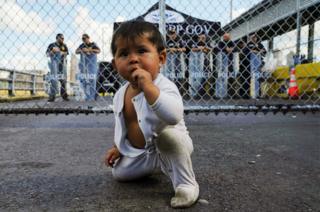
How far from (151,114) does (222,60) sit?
5.62 meters

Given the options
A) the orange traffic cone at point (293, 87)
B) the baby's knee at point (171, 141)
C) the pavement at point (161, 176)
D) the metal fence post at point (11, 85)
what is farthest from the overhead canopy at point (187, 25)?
the metal fence post at point (11, 85)

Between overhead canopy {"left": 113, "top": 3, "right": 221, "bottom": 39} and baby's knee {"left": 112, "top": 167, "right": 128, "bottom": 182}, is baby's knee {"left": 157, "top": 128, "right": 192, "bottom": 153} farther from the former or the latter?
overhead canopy {"left": 113, "top": 3, "right": 221, "bottom": 39}

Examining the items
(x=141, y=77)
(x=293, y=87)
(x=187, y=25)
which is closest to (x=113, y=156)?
(x=141, y=77)

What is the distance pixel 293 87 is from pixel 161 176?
7947 millimetres

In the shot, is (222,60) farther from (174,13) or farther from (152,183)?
(152,183)

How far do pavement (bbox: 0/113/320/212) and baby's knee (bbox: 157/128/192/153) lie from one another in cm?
20

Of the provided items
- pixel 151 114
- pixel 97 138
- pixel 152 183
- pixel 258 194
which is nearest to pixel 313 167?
pixel 258 194

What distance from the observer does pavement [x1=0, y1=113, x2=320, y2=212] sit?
1.27 meters

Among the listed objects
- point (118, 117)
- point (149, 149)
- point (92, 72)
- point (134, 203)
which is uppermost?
point (92, 72)

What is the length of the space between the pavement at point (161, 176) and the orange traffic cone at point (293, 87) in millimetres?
6225

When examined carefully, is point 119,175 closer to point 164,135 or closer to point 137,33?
point 164,135

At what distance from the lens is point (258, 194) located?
1.36 meters

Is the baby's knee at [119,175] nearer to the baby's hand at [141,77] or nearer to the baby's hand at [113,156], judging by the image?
the baby's hand at [113,156]

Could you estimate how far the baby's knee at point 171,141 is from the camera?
4.32ft
